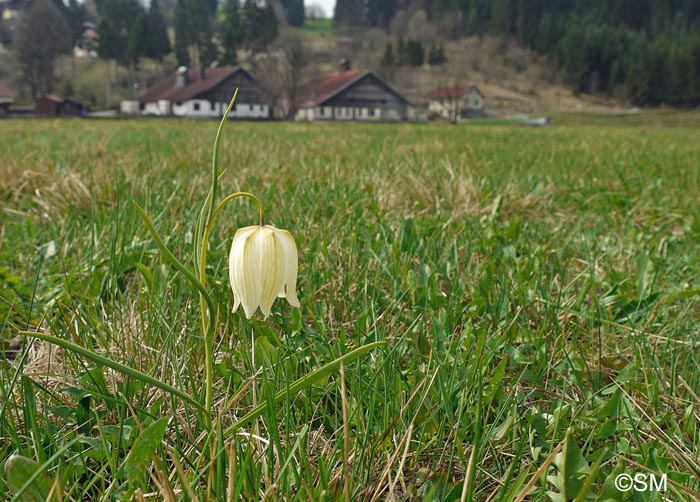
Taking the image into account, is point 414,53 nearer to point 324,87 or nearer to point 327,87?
point 324,87

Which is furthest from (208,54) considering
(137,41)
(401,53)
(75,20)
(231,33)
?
(401,53)

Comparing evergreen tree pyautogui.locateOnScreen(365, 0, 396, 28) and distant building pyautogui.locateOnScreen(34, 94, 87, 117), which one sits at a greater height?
evergreen tree pyautogui.locateOnScreen(365, 0, 396, 28)

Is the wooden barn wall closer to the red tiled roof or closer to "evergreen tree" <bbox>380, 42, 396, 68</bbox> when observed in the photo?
the red tiled roof

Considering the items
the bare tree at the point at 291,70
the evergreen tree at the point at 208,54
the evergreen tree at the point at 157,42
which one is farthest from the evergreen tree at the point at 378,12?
the bare tree at the point at 291,70

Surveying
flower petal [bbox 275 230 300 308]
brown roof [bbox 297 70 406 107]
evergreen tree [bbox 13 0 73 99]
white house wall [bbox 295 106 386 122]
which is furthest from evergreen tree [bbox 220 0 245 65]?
flower petal [bbox 275 230 300 308]

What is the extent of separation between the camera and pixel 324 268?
5.57 feet

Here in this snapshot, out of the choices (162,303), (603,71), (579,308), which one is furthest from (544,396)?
(603,71)

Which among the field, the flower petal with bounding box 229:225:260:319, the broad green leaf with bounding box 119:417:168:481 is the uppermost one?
the flower petal with bounding box 229:225:260:319

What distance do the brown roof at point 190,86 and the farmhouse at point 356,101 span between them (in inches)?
279

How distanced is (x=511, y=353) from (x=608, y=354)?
28cm

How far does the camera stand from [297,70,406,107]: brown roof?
153ft

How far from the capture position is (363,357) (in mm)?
1174

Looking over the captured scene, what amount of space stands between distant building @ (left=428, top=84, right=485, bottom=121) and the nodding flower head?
2053 inches

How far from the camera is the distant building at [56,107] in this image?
49.0 meters
